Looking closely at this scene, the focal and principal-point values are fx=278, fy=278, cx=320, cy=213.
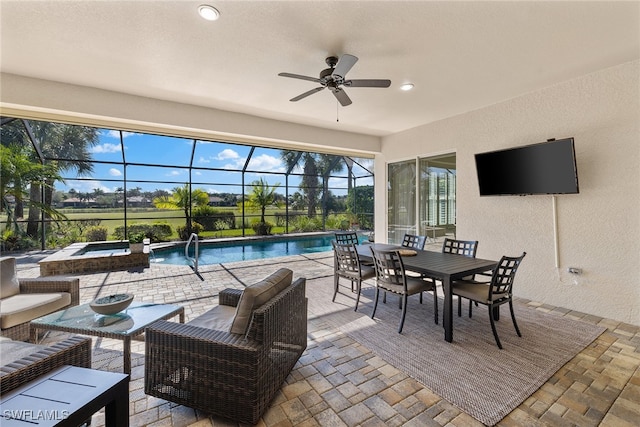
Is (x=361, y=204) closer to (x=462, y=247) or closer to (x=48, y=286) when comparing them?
(x=462, y=247)

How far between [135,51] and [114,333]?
8.88 feet

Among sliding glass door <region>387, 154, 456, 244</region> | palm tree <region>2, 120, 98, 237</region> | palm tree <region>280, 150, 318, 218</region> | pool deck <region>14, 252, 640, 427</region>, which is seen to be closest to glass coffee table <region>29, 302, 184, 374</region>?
pool deck <region>14, 252, 640, 427</region>

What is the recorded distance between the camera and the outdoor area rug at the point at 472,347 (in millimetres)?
2062

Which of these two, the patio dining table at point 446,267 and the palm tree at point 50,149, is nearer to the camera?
the patio dining table at point 446,267

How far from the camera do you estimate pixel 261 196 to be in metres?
10.7

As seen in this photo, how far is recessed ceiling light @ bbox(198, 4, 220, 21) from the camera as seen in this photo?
2.21 metres

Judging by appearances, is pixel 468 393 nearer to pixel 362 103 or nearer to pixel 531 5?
pixel 531 5

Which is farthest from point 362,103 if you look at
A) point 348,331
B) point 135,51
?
point 348,331

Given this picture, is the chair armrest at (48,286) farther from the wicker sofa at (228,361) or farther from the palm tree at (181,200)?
the palm tree at (181,200)

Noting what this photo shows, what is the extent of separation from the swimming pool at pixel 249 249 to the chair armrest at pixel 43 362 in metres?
6.02

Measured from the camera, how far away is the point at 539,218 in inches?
155

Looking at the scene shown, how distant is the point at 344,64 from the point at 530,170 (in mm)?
3011

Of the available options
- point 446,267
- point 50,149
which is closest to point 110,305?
point 446,267

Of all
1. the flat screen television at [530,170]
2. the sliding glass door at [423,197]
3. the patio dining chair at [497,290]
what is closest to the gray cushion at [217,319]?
the patio dining chair at [497,290]
